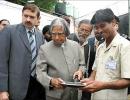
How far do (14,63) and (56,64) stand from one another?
0.49 m

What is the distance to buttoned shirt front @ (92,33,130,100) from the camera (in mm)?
3004

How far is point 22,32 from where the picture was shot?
13.2ft

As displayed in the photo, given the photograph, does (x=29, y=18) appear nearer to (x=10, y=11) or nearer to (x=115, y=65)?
(x=115, y=65)

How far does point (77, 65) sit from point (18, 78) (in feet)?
2.26

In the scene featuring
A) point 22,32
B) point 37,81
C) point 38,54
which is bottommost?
point 37,81

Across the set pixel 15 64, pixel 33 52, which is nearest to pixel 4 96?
pixel 15 64

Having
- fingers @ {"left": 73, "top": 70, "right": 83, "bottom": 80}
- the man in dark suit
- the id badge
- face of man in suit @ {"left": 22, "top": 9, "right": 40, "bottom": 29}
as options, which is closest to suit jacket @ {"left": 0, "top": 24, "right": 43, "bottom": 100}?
the man in dark suit

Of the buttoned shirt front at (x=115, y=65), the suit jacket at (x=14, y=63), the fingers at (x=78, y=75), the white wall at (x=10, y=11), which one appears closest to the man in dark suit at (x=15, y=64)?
the suit jacket at (x=14, y=63)

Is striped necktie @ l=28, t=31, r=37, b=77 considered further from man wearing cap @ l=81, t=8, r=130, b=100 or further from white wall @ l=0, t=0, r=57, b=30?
white wall @ l=0, t=0, r=57, b=30

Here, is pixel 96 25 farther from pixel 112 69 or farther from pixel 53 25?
pixel 53 25

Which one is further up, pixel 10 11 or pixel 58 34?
pixel 10 11

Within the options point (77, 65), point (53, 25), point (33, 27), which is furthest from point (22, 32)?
point (77, 65)

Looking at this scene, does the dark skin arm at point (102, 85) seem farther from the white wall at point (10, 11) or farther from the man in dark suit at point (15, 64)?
the white wall at point (10, 11)

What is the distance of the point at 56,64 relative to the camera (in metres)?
3.78
